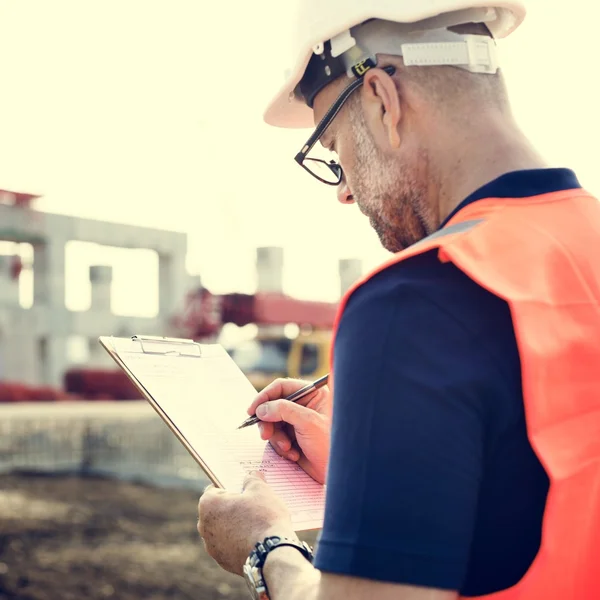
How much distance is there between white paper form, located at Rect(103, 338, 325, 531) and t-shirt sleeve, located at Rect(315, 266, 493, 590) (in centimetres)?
57

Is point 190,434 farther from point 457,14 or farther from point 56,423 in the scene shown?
point 56,423

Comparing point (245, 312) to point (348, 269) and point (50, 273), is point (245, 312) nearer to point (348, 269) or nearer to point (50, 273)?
point (50, 273)

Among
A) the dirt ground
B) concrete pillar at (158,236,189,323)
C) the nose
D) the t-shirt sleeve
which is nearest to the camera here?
the t-shirt sleeve

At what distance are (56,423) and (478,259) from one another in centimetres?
1674

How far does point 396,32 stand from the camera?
4.33ft

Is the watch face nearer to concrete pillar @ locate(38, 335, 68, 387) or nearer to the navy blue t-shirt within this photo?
the navy blue t-shirt

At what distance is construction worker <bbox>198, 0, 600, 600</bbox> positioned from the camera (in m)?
0.96

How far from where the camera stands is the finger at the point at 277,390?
183 cm

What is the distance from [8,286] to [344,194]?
20.0m

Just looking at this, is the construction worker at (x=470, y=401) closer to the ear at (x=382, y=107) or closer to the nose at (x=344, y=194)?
the ear at (x=382, y=107)

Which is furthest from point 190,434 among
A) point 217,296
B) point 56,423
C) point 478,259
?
point 217,296

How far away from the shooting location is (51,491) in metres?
14.7

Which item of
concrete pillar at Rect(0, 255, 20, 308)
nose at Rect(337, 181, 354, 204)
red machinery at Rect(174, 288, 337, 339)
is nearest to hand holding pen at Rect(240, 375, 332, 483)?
nose at Rect(337, 181, 354, 204)

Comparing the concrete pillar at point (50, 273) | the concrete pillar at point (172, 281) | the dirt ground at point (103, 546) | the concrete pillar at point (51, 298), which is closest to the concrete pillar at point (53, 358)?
the concrete pillar at point (51, 298)
